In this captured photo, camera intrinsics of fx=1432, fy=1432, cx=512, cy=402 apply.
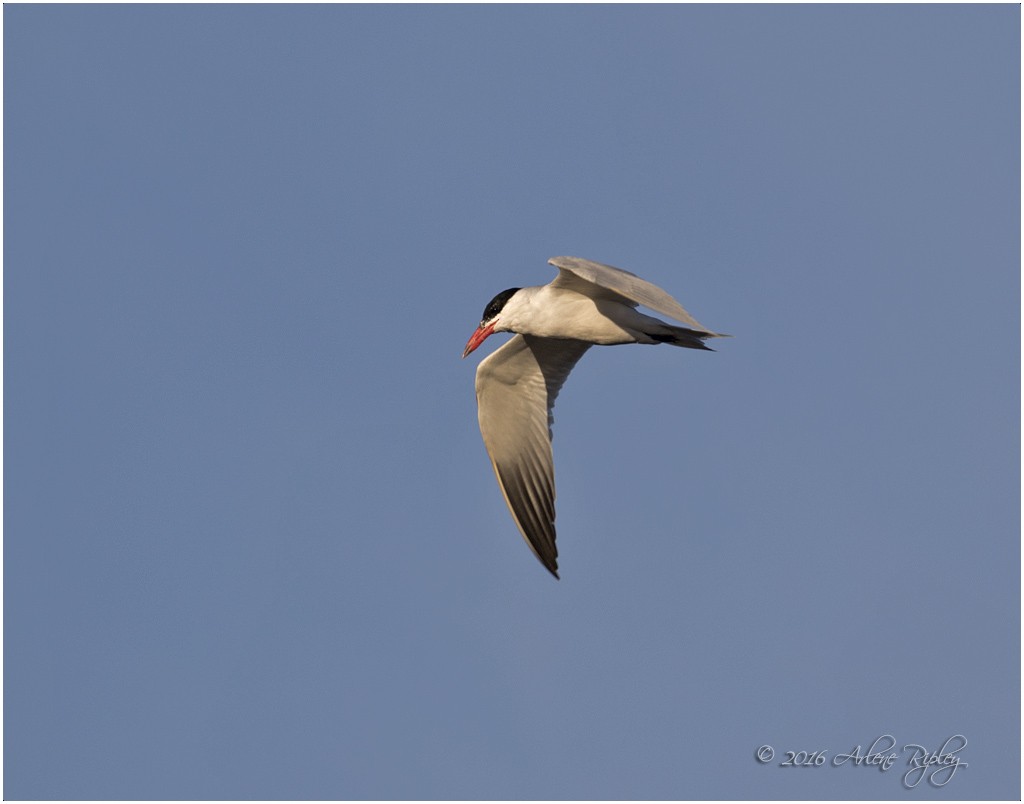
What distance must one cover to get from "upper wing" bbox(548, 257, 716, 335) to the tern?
0.04 meters

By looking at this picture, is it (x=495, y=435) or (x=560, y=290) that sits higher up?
(x=560, y=290)

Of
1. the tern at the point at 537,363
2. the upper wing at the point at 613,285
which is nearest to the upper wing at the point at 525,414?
the tern at the point at 537,363

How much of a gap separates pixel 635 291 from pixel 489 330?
3037 mm

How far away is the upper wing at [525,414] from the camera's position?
55.1 feet

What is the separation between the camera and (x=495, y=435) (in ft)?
56.4

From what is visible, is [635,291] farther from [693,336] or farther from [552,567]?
[552,567]

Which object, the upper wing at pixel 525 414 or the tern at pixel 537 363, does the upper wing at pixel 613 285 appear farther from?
the upper wing at pixel 525 414

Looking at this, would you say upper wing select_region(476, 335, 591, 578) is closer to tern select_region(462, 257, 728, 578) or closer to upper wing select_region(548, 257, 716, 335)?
tern select_region(462, 257, 728, 578)

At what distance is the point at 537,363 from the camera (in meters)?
17.0

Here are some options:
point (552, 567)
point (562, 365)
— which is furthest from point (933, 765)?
point (562, 365)

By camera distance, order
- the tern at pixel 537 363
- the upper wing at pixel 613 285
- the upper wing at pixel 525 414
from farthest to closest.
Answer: the upper wing at pixel 525 414 → the tern at pixel 537 363 → the upper wing at pixel 613 285

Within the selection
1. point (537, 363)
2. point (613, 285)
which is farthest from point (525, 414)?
point (613, 285)

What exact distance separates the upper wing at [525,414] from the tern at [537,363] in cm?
1

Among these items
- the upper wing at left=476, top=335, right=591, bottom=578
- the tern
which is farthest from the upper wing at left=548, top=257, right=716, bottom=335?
the upper wing at left=476, top=335, right=591, bottom=578
